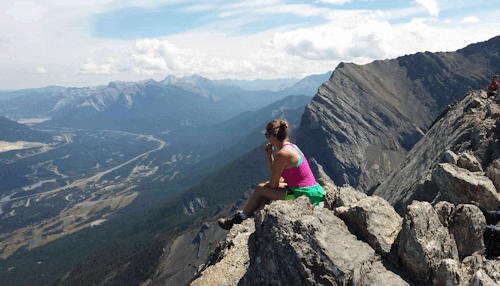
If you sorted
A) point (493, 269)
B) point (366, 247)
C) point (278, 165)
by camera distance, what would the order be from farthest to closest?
point (278, 165)
point (366, 247)
point (493, 269)

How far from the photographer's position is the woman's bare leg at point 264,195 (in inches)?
476

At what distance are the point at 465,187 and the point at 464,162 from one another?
4215 millimetres

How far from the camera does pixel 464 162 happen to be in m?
17.3

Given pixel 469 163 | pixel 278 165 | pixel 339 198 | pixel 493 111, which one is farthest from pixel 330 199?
pixel 493 111

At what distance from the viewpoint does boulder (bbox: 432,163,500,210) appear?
13156 millimetres

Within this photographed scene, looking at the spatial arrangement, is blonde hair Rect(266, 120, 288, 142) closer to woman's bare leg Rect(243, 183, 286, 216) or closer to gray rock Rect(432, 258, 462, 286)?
woman's bare leg Rect(243, 183, 286, 216)

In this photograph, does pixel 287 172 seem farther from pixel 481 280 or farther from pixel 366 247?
pixel 481 280

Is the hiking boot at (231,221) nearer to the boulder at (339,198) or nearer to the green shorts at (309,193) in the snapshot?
the green shorts at (309,193)

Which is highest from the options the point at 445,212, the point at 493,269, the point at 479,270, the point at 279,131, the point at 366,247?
the point at 279,131

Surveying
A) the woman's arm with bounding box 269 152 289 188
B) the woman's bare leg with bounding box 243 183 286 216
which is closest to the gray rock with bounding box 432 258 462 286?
the woman's bare leg with bounding box 243 183 286 216

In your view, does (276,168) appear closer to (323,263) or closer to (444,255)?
(323,263)

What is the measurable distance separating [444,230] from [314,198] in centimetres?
497

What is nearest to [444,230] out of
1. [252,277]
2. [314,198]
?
[314,198]

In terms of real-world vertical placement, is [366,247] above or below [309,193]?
below
